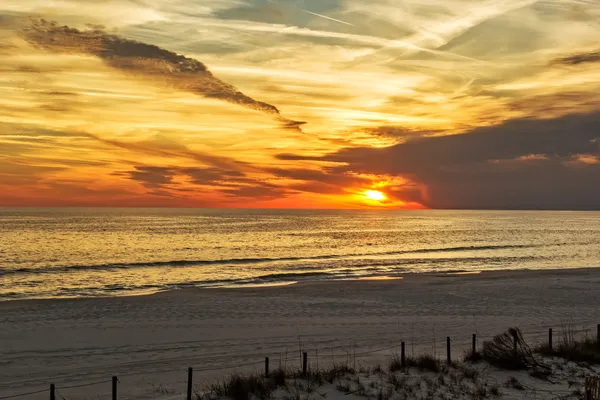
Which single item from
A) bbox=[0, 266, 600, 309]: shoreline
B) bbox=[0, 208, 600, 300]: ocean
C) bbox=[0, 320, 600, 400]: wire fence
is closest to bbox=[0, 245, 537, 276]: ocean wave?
bbox=[0, 208, 600, 300]: ocean

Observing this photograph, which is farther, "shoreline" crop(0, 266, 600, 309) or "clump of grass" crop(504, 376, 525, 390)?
"shoreline" crop(0, 266, 600, 309)

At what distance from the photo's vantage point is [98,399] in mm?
17906

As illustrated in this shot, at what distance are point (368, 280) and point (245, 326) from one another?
76.4ft

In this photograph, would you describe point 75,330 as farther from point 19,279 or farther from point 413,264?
point 413,264

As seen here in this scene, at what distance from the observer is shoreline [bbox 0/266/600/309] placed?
40681 mm

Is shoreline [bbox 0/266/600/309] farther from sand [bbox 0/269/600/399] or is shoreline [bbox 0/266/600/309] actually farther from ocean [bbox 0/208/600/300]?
ocean [bbox 0/208/600/300]

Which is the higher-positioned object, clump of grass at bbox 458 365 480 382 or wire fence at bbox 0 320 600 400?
clump of grass at bbox 458 365 480 382

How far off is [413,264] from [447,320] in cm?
3586

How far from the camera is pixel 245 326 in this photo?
3064cm

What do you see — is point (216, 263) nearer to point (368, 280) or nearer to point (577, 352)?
point (368, 280)

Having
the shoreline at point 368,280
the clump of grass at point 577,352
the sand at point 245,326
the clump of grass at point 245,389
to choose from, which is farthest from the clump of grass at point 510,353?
the shoreline at point 368,280

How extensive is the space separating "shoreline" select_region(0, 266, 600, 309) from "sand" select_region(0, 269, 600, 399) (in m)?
0.45

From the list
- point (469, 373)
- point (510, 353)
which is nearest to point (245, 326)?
point (469, 373)

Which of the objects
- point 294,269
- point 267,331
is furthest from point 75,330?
point 294,269
